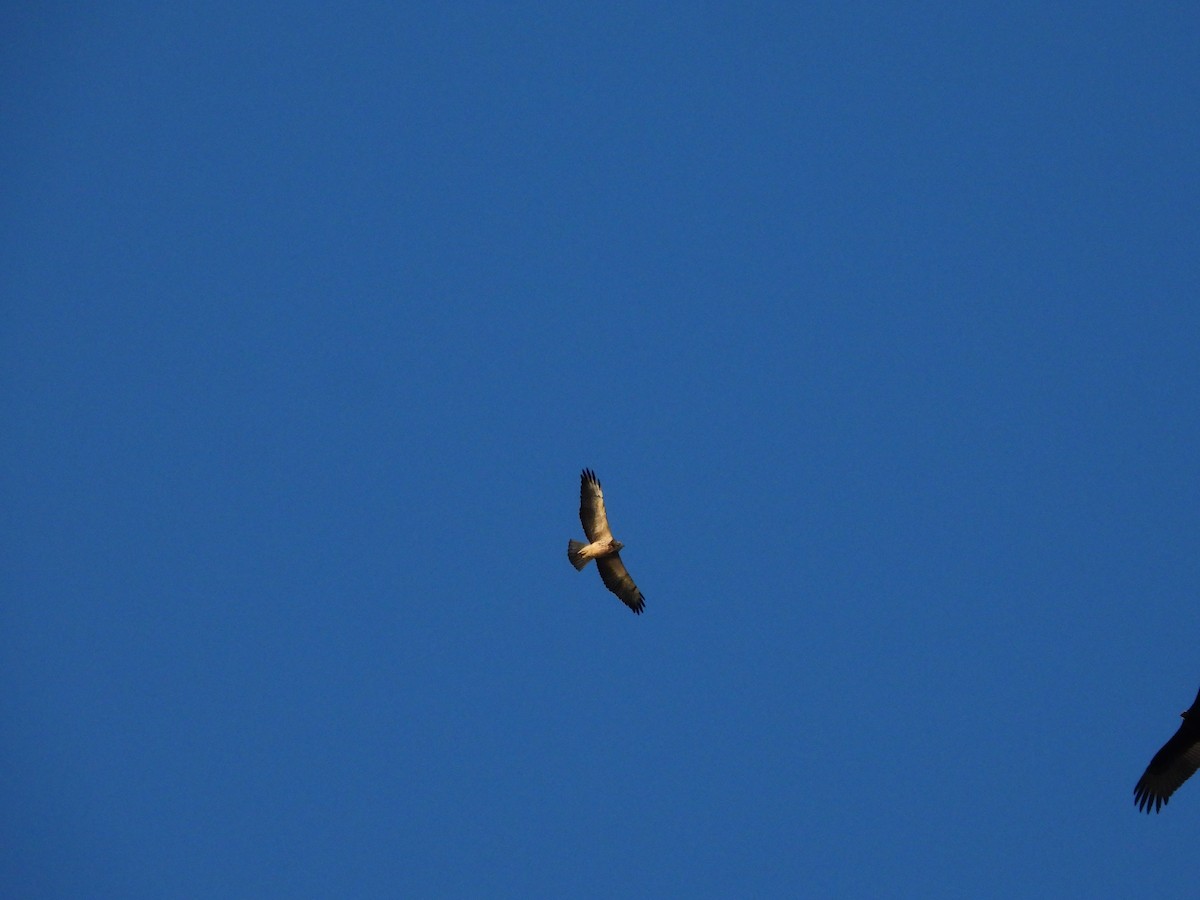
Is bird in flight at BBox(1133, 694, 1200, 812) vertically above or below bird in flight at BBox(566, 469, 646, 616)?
below

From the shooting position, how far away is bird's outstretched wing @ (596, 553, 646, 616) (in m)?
31.8

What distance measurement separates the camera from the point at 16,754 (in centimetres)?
11456

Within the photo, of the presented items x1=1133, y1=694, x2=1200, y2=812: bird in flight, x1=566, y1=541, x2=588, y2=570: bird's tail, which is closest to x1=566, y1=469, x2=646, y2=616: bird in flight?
x1=566, y1=541, x2=588, y2=570: bird's tail

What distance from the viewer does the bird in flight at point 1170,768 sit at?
2605 cm

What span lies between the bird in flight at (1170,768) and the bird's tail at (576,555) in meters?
13.2

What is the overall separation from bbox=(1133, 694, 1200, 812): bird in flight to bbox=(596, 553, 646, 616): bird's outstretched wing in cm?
1246

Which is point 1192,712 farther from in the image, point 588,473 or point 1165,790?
point 588,473

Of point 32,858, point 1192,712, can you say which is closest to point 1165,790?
point 1192,712

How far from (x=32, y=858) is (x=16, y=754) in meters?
11.1

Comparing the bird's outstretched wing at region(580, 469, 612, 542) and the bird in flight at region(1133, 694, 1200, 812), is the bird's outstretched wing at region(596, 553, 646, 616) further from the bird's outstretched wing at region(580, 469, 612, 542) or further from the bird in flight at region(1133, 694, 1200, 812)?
the bird in flight at region(1133, 694, 1200, 812)

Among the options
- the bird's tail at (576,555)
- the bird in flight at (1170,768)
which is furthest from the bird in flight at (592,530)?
the bird in flight at (1170,768)

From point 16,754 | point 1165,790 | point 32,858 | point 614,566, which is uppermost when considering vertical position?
point 16,754

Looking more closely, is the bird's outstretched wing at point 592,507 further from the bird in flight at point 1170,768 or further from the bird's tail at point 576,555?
the bird in flight at point 1170,768

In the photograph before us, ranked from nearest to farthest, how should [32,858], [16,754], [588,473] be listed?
[588,473] < [32,858] < [16,754]
